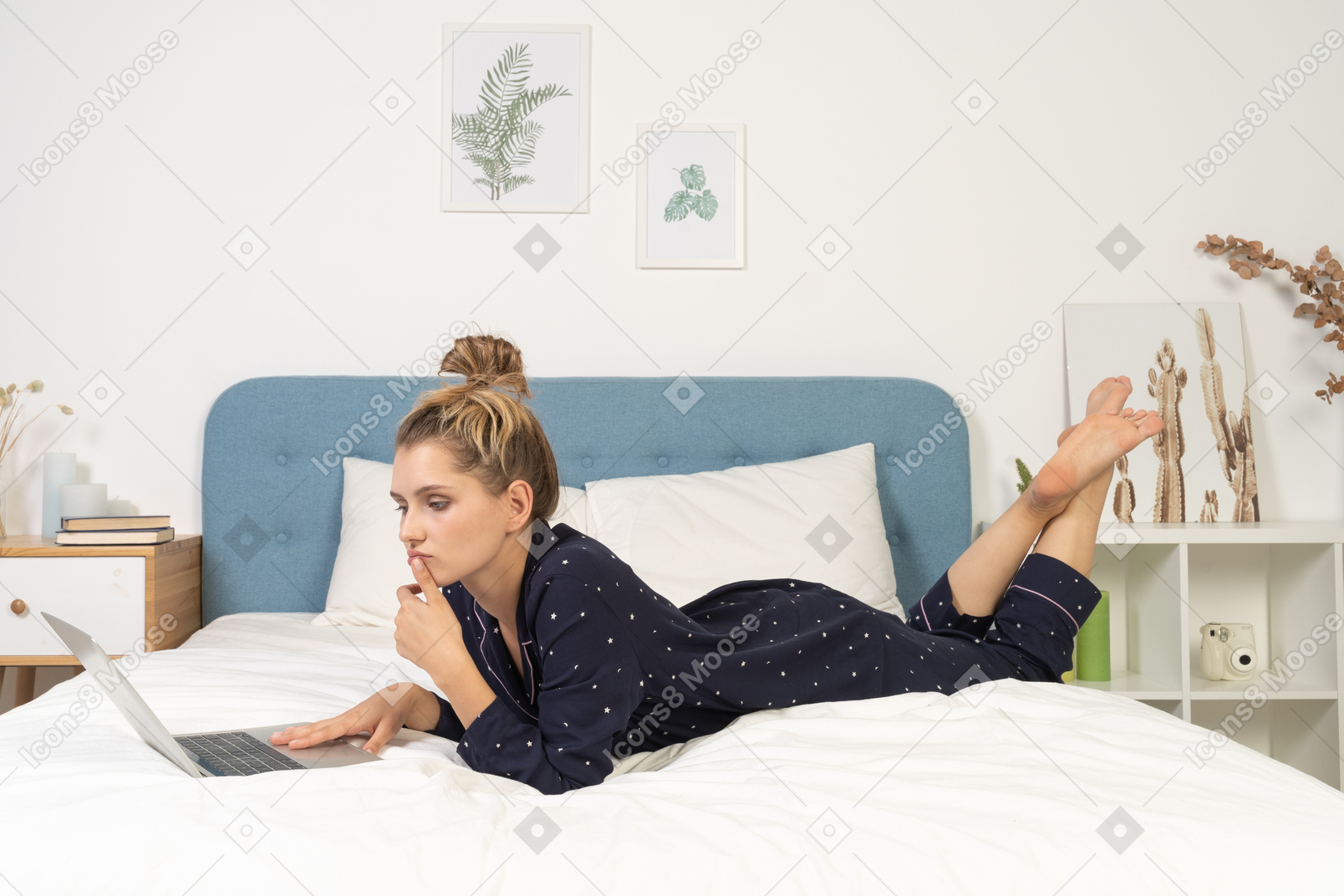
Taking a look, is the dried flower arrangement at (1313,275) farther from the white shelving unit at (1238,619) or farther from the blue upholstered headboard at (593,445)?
the blue upholstered headboard at (593,445)

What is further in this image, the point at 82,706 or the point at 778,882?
the point at 82,706

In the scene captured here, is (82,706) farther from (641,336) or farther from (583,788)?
(641,336)

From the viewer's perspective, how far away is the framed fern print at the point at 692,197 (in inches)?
92.6

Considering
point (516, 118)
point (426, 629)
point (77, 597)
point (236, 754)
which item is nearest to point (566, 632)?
point (426, 629)

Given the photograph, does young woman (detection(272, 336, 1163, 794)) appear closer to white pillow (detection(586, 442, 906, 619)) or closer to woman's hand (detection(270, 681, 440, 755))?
woman's hand (detection(270, 681, 440, 755))

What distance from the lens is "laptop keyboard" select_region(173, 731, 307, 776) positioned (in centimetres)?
97

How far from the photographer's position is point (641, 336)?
2354 millimetres

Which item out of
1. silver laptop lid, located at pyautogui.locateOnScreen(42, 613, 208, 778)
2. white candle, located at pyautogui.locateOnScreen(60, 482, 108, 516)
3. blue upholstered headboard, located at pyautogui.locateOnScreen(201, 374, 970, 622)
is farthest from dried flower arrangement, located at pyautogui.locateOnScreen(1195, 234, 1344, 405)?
white candle, located at pyautogui.locateOnScreen(60, 482, 108, 516)

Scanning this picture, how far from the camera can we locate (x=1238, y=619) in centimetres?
238

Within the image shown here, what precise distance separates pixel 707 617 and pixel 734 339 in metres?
1.15

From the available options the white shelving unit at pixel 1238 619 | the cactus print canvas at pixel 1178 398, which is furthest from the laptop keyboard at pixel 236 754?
the cactus print canvas at pixel 1178 398

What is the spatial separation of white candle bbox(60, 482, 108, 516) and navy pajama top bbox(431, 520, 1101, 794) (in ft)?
4.35

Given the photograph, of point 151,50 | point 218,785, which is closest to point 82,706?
point 218,785

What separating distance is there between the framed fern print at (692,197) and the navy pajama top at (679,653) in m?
1.09
